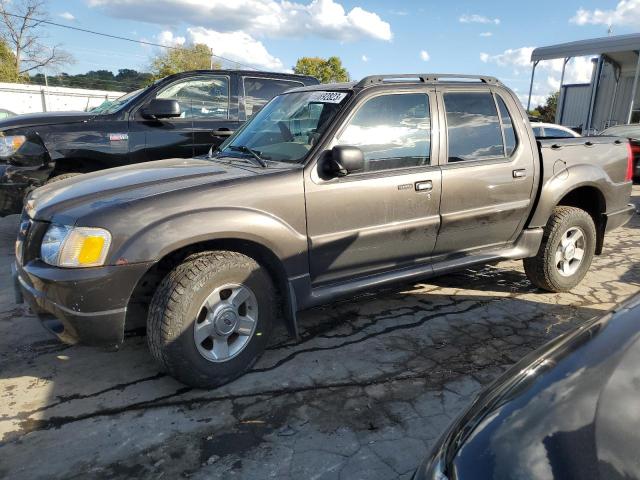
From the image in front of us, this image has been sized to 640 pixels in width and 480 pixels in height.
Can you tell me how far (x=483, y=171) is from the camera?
396cm

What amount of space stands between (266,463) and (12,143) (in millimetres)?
4618

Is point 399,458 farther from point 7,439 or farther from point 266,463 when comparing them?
point 7,439

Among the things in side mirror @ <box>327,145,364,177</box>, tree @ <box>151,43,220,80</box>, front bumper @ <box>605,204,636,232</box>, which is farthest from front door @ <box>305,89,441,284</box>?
tree @ <box>151,43,220,80</box>

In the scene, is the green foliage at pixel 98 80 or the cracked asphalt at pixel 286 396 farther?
the green foliage at pixel 98 80

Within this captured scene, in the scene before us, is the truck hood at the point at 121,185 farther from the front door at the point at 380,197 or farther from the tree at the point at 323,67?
the tree at the point at 323,67

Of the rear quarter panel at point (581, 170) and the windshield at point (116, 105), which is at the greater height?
the windshield at point (116, 105)

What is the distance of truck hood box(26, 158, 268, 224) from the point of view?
9.29 feet

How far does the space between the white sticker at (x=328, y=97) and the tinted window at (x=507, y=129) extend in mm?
1543

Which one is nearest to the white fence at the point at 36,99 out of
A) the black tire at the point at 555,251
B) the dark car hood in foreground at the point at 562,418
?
the black tire at the point at 555,251

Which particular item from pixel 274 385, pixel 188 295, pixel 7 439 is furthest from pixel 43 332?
pixel 274 385

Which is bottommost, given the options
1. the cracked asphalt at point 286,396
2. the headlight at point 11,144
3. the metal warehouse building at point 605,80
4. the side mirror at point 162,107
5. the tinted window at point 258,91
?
the cracked asphalt at point 286,396

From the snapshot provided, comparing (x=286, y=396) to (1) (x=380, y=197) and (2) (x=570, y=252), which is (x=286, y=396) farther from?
(2) (x=570, y=252)

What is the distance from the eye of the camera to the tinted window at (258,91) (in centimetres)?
650

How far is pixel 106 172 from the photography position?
3564mm
